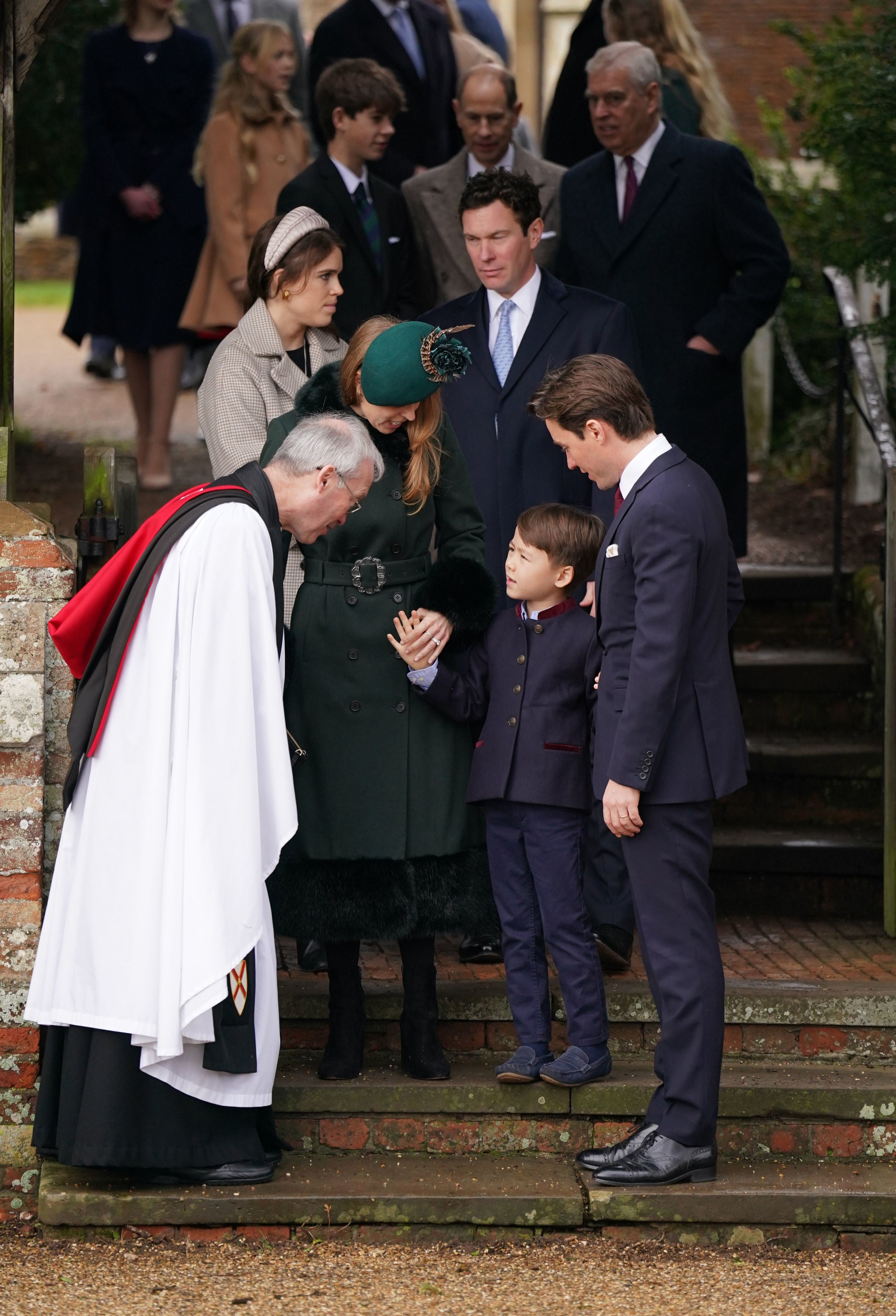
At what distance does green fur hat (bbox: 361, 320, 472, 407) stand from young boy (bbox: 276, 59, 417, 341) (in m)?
1.73

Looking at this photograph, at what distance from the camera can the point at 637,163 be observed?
238 inches

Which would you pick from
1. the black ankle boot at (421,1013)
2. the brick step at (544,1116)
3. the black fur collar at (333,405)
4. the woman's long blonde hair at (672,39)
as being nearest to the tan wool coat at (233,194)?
the woman's long blonde hair at (672,39)

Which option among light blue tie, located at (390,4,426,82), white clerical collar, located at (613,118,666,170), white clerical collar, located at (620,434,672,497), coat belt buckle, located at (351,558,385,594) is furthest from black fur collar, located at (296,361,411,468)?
light blue tie, located at (390,4,426,82)

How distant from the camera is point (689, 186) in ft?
19.6

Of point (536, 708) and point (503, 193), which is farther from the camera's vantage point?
point (503, 193)

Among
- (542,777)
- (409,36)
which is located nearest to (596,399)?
(542,777)

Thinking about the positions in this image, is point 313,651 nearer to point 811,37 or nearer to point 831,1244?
point 831,1244

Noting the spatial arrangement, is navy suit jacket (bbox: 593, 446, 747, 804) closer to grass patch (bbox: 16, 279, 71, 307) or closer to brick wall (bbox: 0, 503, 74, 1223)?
brick wall (bbox: 0, 503, 74, 1223)

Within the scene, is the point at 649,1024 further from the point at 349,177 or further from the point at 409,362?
the point at 349,177

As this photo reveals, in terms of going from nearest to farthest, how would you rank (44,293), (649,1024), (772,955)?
(649,1024)
(772,955)
(44,293)

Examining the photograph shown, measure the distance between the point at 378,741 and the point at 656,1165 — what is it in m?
1.21

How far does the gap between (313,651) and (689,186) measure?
2331 millimetres

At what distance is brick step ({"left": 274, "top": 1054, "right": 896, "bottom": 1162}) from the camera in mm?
4633

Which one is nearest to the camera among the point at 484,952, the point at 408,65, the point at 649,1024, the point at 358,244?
the point at 649,1024
